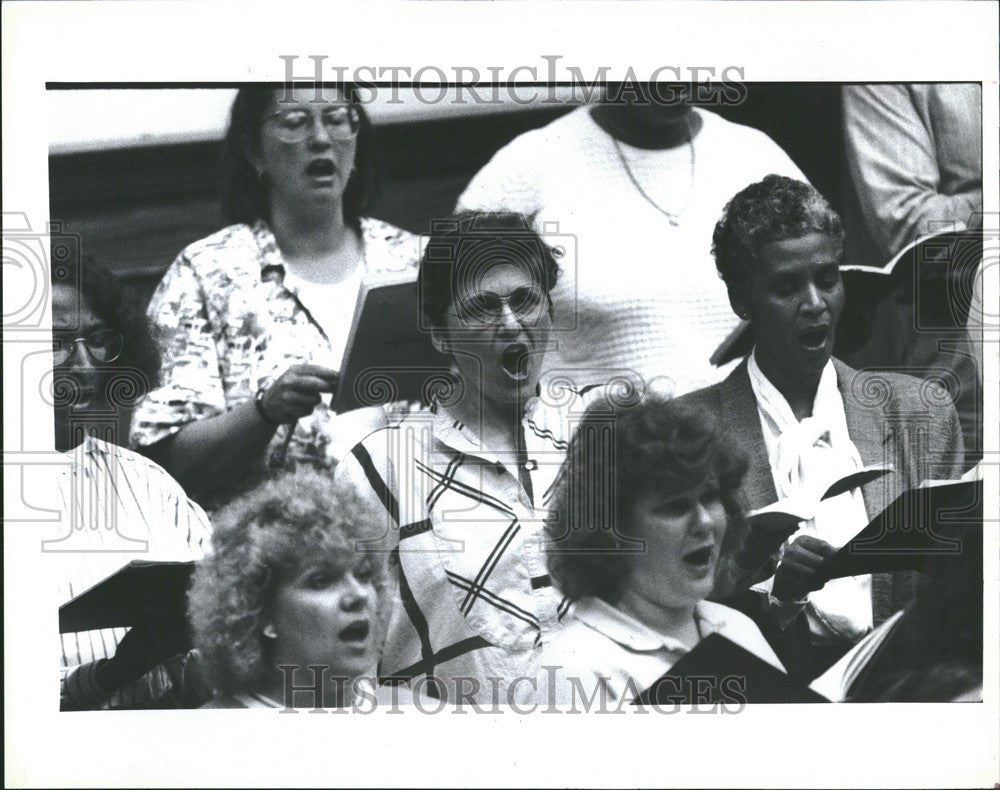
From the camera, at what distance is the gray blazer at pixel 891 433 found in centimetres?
456

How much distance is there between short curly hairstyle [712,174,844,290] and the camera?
454cm

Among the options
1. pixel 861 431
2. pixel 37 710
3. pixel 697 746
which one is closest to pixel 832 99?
pixel 861 431

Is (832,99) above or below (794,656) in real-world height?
Answer: above

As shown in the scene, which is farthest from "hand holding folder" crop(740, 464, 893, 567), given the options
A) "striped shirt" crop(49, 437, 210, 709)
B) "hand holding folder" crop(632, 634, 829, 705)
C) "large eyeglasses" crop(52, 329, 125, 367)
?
"large eyeglasses" crop(52, 329, 125, 367)

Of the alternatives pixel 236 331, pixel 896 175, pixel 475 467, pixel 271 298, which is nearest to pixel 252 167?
pixel 271 298

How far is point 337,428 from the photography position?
14.7ft

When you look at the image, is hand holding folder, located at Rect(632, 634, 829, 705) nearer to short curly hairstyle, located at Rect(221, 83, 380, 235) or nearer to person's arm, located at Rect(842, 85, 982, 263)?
person's arm, located at Rect(842, 85, 982, 263)

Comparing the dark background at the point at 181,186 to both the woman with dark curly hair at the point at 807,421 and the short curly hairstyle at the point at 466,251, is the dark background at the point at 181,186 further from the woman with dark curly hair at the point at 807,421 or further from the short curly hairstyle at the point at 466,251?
the woman with dark curly hair at the point at 807,421

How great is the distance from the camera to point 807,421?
459 centimetres

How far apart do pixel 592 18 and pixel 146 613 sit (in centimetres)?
259

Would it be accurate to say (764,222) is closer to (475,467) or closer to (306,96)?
(475,467)

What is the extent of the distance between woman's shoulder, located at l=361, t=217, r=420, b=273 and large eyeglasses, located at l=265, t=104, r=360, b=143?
316mm

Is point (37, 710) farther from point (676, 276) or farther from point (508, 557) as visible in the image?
point (676, 276)

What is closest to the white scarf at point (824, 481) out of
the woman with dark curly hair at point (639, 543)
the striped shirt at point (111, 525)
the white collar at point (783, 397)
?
the white collar at point (783, 397)
